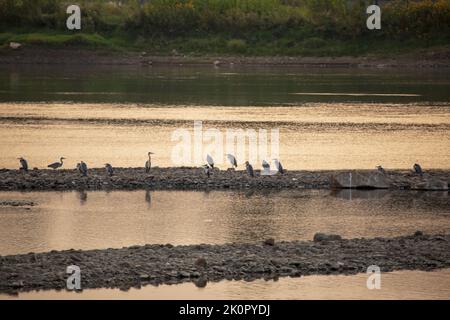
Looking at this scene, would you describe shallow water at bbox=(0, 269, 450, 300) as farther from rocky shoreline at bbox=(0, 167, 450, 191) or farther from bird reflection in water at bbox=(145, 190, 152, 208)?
rocky shoreline at bbox=(0, 167, 450, 191)

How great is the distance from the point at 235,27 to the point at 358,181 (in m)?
68.7

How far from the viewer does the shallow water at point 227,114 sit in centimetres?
4191

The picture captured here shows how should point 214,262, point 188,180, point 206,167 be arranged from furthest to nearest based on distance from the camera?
point 206,167
point 188,180
point 214,262

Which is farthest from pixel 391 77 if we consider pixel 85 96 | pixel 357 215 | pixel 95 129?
pixel 357 215

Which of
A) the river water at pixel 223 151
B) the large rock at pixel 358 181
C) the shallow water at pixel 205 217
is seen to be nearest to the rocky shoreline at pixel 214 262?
the river water at pixel 223 151

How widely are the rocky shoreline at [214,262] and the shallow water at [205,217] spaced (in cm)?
189

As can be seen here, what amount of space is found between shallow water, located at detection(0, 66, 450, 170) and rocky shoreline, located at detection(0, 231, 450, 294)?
13.6 metres

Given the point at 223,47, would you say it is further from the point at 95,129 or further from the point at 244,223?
the point at 244,223

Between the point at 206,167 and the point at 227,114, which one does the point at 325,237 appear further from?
the point at 227,114

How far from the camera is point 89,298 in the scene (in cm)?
2181

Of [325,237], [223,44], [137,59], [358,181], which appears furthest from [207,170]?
[223,44]

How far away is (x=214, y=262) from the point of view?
2373 centimetres

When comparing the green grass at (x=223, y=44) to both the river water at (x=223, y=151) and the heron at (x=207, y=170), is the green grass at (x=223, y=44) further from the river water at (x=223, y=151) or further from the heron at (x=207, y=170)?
the heron at (x=207, y=170)

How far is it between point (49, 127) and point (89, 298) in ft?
97.5
